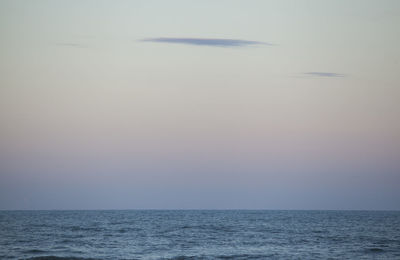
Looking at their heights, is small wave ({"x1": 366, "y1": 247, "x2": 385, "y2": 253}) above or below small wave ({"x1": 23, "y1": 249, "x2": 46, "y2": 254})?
above

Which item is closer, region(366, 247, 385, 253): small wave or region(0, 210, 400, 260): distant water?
region(0, 210, 400, 260): distant water

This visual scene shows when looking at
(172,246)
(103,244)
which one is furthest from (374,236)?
(103,244)

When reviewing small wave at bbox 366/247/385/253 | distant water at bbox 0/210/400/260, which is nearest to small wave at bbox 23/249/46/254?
distant water at bbox 0/210/400/260

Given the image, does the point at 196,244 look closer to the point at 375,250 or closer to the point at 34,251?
the point at 34,251

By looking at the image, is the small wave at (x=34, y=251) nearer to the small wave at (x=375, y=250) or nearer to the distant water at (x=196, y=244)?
the distant water at (x=196, y=244)

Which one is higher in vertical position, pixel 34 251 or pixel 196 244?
pixel 196 244

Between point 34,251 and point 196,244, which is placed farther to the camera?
point 196,244

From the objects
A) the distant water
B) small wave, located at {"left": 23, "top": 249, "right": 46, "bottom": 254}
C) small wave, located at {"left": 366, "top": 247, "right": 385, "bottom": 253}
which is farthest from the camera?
small wave, located at {"left": 366, "top": 247, "right": 385, "bottom": 253}

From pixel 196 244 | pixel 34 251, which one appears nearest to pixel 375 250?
pixel 196 244

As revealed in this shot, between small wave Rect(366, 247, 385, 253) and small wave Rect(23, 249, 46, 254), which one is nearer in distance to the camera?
small wave Rect(23, 249, 46, 254)

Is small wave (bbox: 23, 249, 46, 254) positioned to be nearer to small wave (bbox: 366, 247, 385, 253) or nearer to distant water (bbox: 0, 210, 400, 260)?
distant water (bbox: 0, 210, 400, 260)

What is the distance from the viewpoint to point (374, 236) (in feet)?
201

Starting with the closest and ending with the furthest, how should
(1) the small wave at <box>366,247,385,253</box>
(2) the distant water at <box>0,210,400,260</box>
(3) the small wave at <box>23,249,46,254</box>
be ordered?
(2) the distant water at <box>0,210,400,260</box> < (3) the small wave at <box>23,249,46,254</box> < (1) the small wave at <box>366,247,385,253</box>

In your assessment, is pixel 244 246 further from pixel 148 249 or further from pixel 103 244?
pixel 103 244
